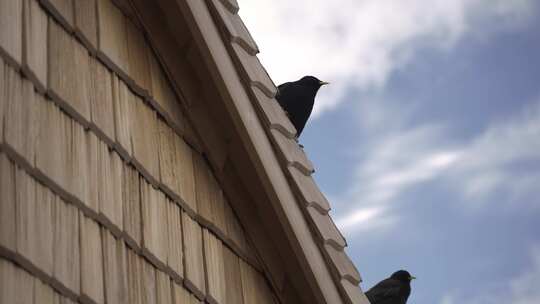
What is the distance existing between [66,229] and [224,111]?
1.25 meters

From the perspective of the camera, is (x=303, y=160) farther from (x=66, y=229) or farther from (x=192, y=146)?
(x=66, y=229)

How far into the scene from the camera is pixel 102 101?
3461 mm

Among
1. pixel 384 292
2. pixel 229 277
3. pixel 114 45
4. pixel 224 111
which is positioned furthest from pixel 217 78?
pixel 384 292

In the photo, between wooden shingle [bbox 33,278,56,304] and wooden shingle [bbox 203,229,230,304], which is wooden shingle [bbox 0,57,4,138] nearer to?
wooden shingle [bbox 33,278,56,304]

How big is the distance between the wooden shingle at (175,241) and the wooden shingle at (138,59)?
17.0 inches

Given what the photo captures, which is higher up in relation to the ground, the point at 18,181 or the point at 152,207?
the point at 152,207

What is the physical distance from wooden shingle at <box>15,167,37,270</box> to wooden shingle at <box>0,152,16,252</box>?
0.7 inches

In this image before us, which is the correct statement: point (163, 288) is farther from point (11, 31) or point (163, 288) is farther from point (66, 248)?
point (11, 31)

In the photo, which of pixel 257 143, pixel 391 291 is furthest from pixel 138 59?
pixel 391 291

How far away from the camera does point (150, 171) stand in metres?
3.64

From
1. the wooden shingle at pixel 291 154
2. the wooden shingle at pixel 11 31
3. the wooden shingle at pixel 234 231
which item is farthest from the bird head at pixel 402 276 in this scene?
the wooden shingle at pixel 11 31

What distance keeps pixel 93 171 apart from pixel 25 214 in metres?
0.46

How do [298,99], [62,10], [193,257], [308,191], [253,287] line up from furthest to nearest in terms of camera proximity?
[298,99] → [308,191] → [253,287] → [193,257] → [62,10]

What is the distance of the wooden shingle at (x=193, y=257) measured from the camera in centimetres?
373
